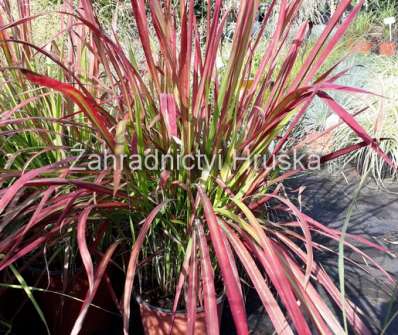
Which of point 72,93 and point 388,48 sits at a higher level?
point 388,48

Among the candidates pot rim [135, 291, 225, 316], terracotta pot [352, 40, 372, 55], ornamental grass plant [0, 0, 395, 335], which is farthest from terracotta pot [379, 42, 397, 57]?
pot rim [135, 291, 225, 316]

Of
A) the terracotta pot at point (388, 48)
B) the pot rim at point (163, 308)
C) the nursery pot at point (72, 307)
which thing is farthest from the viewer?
the terracotta pot at point (388, 48)

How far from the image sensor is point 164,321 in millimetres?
996

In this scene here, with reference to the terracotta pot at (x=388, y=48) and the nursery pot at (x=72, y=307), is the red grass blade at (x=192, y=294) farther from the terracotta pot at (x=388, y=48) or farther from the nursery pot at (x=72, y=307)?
the terracotta pot at (x=388, y=48)

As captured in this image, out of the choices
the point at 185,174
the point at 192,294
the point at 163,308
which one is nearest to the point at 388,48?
the point at 185,174

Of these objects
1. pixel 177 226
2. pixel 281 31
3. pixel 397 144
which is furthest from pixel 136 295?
pixel 397 144

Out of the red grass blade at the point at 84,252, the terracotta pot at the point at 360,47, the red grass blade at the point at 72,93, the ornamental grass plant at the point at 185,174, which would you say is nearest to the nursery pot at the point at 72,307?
the ornamental grass plant at the point at 185,174

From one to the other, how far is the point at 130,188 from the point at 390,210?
1.44 metres

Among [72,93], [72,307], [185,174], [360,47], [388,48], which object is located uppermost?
[388,48]

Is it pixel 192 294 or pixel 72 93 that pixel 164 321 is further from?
pixel 72 93

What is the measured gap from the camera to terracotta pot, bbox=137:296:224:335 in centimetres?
98

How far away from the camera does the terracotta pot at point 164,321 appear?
98cm

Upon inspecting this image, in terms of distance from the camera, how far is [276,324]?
26.0 inches

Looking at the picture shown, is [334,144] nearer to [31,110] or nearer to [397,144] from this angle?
[397,144]
